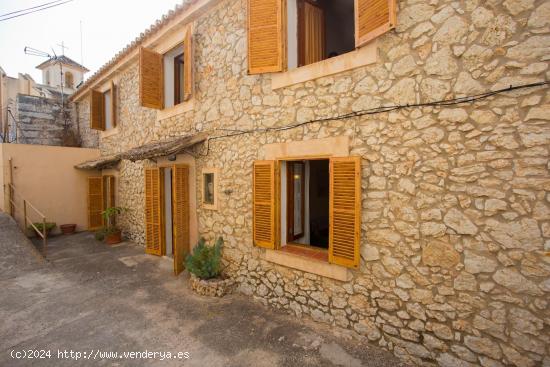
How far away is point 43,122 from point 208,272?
514 inches

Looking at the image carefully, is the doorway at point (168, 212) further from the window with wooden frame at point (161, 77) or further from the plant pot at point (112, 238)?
the plant pot at point (112, 238)

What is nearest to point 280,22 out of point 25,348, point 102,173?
point 25,348

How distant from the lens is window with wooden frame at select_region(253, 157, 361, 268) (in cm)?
373

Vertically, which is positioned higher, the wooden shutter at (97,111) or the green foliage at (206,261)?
the wooden shutter at (97,111)

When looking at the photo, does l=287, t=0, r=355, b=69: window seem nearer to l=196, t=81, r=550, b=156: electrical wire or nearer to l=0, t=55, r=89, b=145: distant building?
l=196, t=81, r=550, b=156: electrical wire

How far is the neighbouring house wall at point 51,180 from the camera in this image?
31.5 feet

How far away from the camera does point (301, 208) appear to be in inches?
209

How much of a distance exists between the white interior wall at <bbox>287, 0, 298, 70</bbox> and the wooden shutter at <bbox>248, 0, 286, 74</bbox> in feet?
0.44

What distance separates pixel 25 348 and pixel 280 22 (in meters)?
6.15

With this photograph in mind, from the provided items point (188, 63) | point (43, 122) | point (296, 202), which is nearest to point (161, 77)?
point (188, 63)

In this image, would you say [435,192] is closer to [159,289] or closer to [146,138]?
[159,289]

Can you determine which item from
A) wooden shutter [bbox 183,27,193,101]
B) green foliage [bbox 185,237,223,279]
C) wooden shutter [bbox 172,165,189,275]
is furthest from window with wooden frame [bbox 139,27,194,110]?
green foliage [bbox 185,237,223,279]

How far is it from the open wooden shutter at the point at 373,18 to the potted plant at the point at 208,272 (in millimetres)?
4404

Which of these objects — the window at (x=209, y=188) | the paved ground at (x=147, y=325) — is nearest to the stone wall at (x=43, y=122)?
the paved ground at (x=147, y=325)
